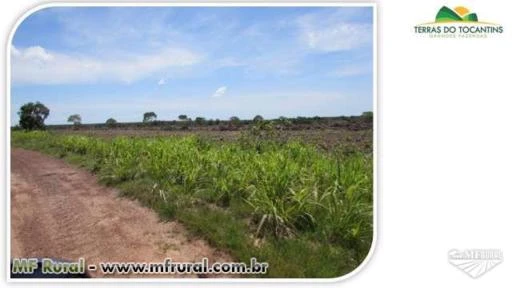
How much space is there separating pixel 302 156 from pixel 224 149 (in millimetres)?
682

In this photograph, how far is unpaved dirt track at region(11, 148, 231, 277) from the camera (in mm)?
3316

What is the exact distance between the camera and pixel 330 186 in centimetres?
361

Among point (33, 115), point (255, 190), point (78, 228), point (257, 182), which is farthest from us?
point (257, 182)

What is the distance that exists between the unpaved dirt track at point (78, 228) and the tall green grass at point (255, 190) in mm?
146
